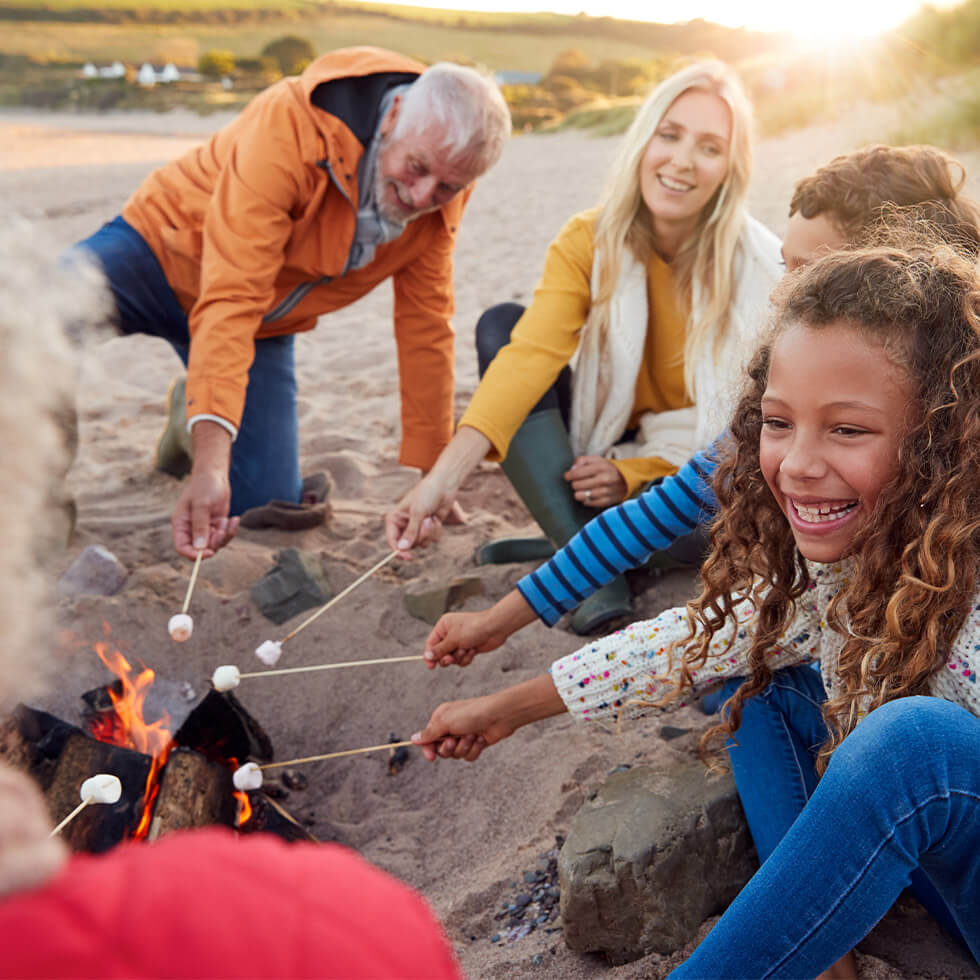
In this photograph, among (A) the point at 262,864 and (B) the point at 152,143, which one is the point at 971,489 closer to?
(A) the point at 262,864

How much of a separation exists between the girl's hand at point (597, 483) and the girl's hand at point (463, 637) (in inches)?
31.0

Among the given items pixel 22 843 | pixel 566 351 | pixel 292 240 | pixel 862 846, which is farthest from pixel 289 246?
pixel 22 843

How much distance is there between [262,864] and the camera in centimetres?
60

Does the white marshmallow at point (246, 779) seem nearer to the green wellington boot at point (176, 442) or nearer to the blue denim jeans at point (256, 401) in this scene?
the blue denim jeans at point (256, 401)

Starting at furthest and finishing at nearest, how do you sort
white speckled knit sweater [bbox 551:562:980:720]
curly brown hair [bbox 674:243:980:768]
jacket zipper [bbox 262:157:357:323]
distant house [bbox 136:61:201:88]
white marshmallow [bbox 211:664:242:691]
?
distant house [bbox 136:61:201:88] < jacket zipper [bbox 262:157:357:323] < white marshmallow [bbox 211:664:242:691] < white speckled knit sweater [bbox 551:562:980:720] < curly brown hair [bbox 674:243:980:768]

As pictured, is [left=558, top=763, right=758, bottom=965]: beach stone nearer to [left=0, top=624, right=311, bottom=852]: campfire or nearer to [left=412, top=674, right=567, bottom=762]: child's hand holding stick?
[left=412, top=674, right=567, bottom=762]: child's hand holding stick

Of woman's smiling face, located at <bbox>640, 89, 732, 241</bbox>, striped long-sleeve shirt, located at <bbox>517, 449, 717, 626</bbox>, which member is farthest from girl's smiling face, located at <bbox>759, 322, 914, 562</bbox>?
woman's smiling face, located at <bbox>640, 89, 732, 241</bbox>

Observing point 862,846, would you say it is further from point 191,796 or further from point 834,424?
point 191,796

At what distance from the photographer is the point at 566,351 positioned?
2955mm

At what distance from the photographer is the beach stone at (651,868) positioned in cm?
173

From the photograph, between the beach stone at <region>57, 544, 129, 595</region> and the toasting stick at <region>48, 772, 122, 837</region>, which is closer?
the toasting stick at <region>48, 772, 122, 837</region>

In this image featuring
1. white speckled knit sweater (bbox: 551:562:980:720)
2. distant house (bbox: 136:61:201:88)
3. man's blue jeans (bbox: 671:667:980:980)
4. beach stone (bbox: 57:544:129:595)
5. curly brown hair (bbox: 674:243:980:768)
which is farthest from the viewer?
distant house (bbox: 136:61:201:88)

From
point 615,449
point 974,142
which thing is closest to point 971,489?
point 615,449

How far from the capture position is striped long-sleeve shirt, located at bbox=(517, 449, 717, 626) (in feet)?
6.93
